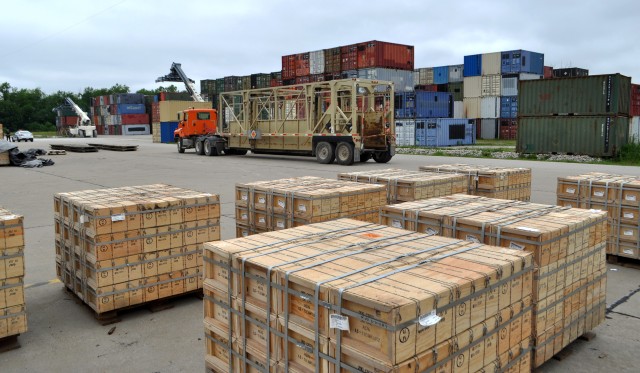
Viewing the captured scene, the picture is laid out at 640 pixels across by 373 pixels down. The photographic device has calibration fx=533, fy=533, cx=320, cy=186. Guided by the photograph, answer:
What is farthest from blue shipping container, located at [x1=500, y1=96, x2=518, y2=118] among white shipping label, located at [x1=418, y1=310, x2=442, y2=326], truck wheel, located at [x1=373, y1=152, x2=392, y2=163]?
white shipping label, located at [x1=418, y1=310, x2=442, y2=326]

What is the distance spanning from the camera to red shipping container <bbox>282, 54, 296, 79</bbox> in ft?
166

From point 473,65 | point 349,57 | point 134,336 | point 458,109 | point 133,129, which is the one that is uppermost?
point 349,57

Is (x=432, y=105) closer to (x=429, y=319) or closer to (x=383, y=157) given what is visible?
(x=383, y=157)

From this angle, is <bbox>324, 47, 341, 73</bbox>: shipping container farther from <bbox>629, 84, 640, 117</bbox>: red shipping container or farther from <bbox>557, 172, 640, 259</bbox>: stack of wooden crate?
<bbox>557, 172, 640, 259</bbox>: stack of wooden crate

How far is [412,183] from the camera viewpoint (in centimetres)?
845

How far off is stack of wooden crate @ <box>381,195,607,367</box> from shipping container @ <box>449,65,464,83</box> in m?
47.6

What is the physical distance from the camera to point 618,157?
26.7m

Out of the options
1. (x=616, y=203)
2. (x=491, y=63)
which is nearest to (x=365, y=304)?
(x=616, y=203)

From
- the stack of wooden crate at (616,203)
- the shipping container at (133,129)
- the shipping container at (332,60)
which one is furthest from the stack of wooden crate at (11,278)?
the shipping container at (133,129)

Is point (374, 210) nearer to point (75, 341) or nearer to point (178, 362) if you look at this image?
point (178, 362)

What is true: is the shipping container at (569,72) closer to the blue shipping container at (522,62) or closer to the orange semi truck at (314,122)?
the blue shipping container at (522,62)

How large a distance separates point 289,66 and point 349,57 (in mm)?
7984

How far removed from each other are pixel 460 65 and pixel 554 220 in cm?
4890

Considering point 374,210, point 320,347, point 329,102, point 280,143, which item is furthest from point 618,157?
point 320,347
